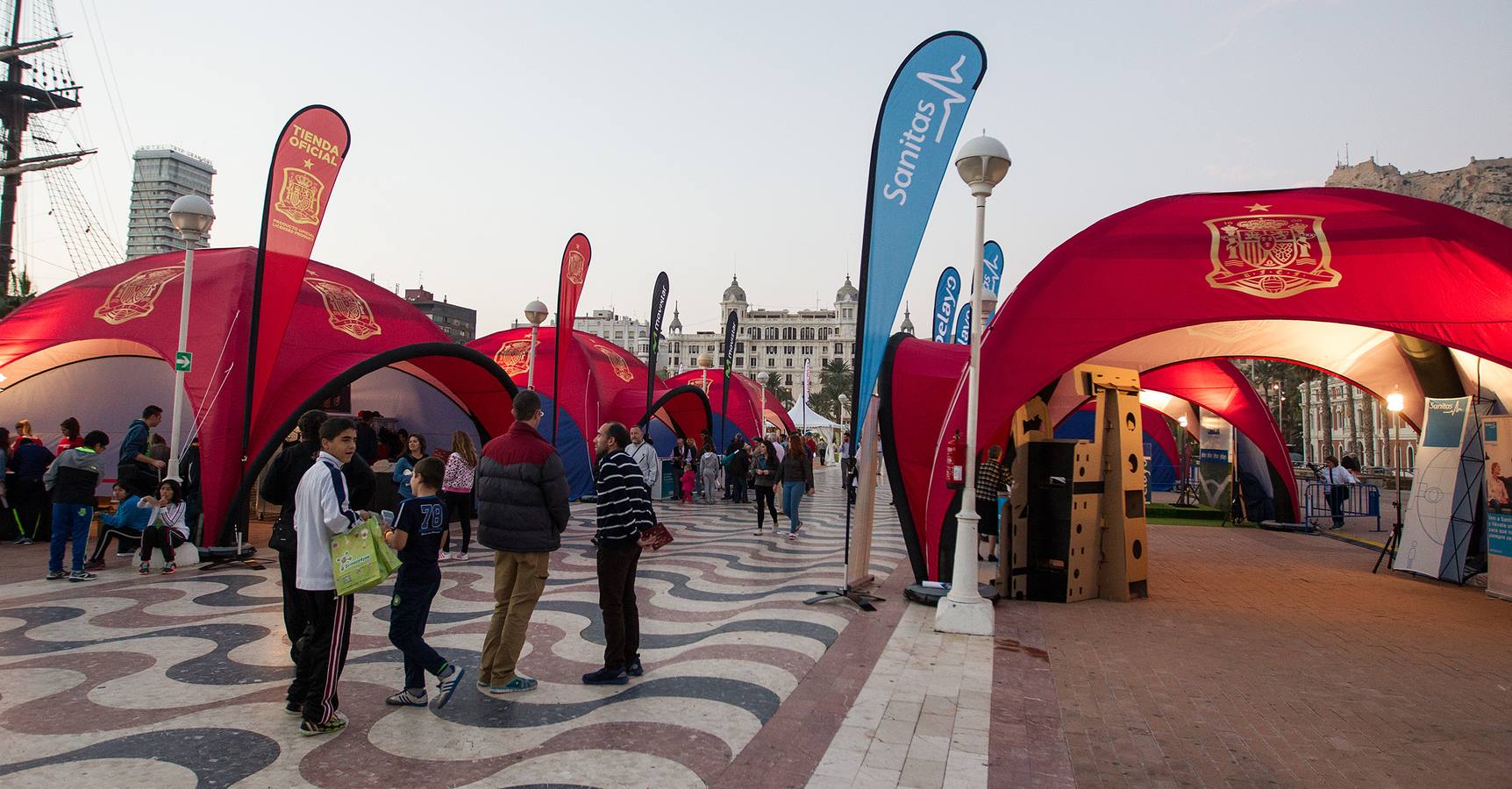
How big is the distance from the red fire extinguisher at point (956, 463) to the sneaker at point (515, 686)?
14.7 ft

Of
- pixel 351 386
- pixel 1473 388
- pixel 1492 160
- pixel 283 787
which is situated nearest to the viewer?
pixel 283 787

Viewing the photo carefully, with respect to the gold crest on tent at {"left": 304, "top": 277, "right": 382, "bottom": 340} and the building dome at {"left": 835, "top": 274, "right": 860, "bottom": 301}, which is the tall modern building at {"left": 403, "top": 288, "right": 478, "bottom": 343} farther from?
the gold crest on tent at {"left": 304, "top": 277, "right": 382, "bottom": 340}

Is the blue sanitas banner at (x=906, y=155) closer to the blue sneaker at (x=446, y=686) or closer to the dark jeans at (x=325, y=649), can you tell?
the blue sneaker at (x=446, y=686)

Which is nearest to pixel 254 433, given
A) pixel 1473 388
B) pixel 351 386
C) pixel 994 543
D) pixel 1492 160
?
pixel 351 386

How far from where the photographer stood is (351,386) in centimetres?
1510

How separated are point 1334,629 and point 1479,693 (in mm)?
1967

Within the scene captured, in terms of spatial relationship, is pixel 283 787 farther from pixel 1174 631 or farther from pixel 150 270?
pixel 150 270

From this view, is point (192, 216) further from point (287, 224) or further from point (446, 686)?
point (446, 686)

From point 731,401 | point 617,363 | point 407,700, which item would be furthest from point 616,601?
point 731,401

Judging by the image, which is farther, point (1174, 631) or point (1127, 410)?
point (1127, 410)

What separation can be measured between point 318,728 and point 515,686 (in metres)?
1.09

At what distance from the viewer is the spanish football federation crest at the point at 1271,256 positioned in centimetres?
793

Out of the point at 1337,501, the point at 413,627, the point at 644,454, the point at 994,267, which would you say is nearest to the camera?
the point at 413,627

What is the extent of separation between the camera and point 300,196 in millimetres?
10023
